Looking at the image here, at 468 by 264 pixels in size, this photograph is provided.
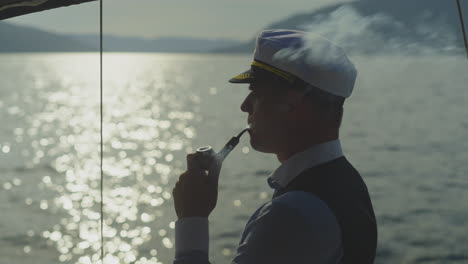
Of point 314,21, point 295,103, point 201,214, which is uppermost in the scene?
point 314,21

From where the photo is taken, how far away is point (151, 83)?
323 ft

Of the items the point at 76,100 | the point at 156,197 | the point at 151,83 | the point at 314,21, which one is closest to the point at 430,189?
the point at 156,197

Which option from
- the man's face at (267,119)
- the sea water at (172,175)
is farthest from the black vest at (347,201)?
the sea water at (172,175)

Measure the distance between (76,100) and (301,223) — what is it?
250 feet

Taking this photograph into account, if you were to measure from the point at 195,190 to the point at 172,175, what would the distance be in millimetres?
29698

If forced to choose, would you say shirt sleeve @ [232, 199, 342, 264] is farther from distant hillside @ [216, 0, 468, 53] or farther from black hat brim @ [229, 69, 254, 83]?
distant hillside @ [216, 0, 468, 53]

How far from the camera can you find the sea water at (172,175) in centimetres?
1962

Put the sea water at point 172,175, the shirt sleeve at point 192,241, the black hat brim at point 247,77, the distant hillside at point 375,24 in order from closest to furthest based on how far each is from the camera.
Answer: the shirt sleeve at point 192,241 → the black hat brim at point 247,77 → the distant hillside at point 375,24 → the sea water at point 172,175

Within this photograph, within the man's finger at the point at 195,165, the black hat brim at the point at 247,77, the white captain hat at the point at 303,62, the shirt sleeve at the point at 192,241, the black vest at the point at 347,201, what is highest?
the white captain hat at the point at 303,62

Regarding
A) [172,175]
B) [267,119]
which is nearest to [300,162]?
[267,119]

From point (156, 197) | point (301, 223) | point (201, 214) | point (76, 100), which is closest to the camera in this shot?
point (301, 223)

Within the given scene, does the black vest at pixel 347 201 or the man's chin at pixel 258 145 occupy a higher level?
the man's chin at pixel 258 145

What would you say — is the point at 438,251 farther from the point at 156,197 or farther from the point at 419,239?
the point at 156,197

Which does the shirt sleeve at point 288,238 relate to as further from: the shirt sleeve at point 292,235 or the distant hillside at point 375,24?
the distant hillside at point 375,24
